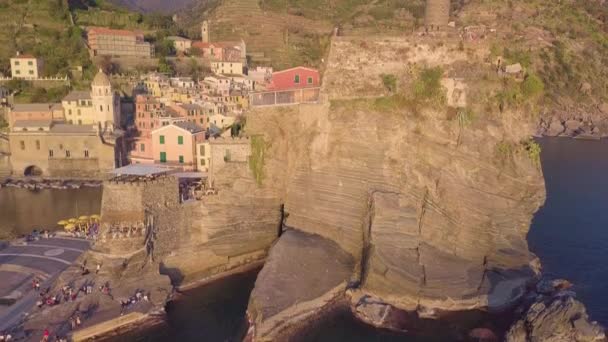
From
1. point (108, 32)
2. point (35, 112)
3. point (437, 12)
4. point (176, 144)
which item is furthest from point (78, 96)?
point (437, 12)

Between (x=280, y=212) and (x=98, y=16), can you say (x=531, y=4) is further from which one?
(x=280, y=212)

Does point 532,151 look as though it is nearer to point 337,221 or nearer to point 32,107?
point 337,221

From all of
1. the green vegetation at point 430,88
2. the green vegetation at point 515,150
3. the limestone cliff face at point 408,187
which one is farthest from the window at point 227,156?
the green vegetation at point 515,150

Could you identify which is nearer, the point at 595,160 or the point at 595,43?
the point at 595,160

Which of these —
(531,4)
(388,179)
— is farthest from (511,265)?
(531,4)

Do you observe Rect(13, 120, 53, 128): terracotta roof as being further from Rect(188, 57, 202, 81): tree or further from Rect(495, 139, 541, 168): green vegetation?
Rect(495, 139, 541, 168): green vegetation

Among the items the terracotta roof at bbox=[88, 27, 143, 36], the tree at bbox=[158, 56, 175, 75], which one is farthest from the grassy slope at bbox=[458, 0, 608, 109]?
the terracotta roof at bbox=[88, 27, 143, 36]
